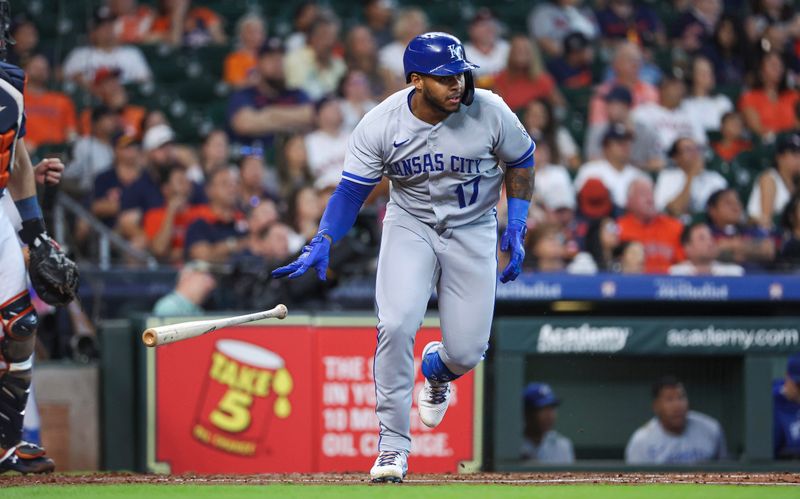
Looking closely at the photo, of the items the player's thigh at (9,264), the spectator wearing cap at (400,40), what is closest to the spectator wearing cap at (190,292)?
the player's thigh at (9,264)

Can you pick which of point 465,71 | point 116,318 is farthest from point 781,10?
point 465,71

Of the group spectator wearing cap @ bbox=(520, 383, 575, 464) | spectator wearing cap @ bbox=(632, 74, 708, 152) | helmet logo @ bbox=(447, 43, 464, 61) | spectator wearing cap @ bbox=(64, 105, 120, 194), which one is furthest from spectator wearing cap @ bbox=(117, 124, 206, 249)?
helmet logo @ bbox=(447, 43, 464, 61)

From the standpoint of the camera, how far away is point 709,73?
465 inches

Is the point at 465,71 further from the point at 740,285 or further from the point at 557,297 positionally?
the point at 740,285

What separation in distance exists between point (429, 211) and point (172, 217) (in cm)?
441

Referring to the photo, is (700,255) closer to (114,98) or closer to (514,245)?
(514,245)

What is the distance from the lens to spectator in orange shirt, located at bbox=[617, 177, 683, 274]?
31.2 feet

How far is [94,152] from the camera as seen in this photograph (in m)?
10.3

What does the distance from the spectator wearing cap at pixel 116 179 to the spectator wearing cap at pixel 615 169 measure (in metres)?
3.46

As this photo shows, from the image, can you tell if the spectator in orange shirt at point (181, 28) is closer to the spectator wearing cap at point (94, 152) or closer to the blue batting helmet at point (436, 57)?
the spectator wearing cap at point (94, 152)

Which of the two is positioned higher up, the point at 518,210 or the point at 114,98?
the point at 114,98

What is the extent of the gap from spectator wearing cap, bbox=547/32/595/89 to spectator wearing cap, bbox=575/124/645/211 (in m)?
1.35

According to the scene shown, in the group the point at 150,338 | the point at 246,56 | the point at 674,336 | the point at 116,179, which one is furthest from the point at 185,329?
the point at 246,56

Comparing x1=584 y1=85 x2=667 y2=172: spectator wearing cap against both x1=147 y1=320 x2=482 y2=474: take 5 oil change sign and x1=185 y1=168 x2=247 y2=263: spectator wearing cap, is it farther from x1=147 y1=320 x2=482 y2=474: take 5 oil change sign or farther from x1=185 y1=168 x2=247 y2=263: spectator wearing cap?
x1=147 y1=320 x2=482 y2=474: take 5 oil change sign
